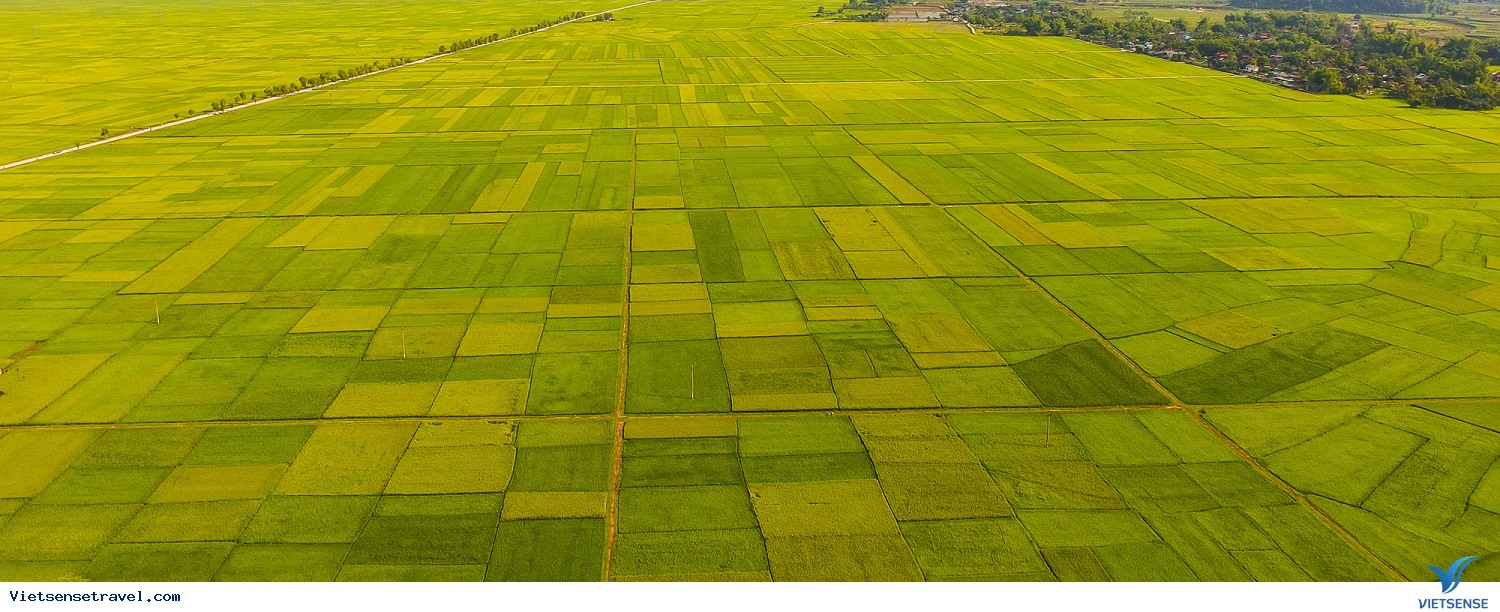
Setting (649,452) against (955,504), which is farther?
(649,452)

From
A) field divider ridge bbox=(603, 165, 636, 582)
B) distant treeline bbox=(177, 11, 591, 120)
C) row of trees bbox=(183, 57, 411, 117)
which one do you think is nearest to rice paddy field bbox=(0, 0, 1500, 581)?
field divider ridge bbox=(603, 165, 636, 582)

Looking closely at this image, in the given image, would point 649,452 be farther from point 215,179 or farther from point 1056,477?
point 215,179

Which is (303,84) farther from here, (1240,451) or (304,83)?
(1240,451)

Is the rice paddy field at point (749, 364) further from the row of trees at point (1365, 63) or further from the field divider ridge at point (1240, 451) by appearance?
the row of trees at point (1365, 63)

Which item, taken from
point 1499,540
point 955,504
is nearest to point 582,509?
point 955,504

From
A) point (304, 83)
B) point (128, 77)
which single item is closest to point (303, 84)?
point (304, 83)
